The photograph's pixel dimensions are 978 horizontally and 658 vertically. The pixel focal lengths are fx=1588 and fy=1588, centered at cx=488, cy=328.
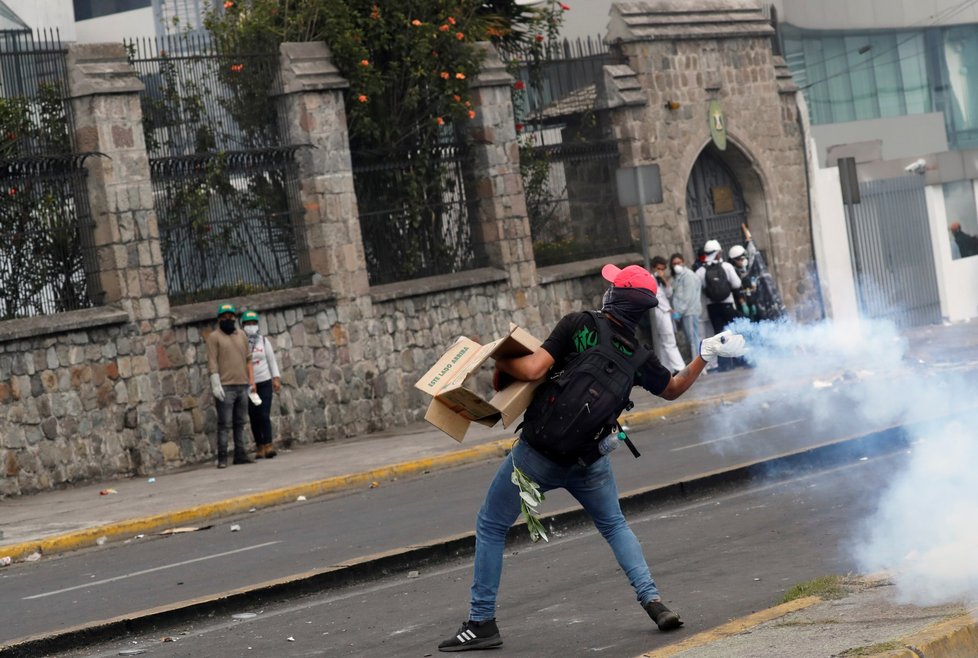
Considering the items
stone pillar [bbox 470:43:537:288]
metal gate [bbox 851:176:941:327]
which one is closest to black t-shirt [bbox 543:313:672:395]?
stone pillar [bbox 470:43:537:288]

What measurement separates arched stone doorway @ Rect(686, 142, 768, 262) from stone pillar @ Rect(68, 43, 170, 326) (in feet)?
34.2

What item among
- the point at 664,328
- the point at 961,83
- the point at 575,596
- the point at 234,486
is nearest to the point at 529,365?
the point at 575,596

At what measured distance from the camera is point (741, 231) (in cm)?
2647

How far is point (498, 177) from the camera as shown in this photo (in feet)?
71.5

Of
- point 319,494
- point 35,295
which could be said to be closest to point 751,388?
point 319,494

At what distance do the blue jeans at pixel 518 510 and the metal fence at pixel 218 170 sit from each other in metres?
11.3

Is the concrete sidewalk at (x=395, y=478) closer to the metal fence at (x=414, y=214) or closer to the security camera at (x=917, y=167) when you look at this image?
the metal fence at (x=414, y=214)

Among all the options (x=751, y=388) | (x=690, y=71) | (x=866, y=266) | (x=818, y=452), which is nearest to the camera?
(x=818, y=452)

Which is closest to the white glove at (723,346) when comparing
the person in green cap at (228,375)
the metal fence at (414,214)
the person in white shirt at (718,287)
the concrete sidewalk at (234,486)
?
the concrete sidewalk at (234,486)

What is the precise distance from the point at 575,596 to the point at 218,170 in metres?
11.1

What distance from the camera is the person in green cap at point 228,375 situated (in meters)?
17.2

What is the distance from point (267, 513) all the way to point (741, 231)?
→ 14.0 metres

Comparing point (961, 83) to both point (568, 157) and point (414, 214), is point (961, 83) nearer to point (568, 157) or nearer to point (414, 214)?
point (568, 157)

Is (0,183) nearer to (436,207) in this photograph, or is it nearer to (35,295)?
(35,295)
